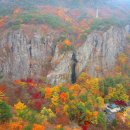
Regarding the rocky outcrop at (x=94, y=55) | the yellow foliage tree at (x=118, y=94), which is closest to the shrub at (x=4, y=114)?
the yellow foliage tree at (x=118, y=94)

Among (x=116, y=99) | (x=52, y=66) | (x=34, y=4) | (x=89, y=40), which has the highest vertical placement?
(x=34, y=4)

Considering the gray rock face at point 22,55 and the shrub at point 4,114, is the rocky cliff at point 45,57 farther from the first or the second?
the shrub at point 4,114

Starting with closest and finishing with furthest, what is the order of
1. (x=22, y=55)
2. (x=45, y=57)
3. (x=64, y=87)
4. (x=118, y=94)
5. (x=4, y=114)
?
(x=4, y=114), (x=64, y=87), (x=118, y=94), (x=22, y=55), (x=45, y=57)

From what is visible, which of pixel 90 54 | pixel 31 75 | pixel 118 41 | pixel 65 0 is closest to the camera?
pixel 31 75

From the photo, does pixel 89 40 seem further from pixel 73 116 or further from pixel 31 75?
pixel 73 116

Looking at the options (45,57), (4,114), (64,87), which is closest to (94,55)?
(45,57)

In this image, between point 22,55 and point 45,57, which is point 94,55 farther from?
point 22,55

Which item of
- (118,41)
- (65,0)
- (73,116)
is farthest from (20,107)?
(65,0)
